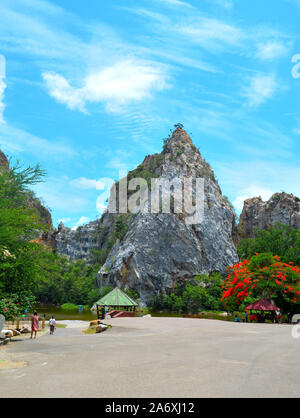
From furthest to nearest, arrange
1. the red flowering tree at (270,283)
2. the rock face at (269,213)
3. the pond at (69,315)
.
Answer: the rock face at (269,213)
the pond at (69,315)
the red flowering tree at (270,283)

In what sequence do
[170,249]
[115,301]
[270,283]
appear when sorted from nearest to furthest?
[270,283], [115,301], [170,249]

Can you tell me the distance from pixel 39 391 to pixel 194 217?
75685 millimetres

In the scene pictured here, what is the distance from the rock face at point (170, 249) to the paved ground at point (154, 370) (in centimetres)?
5993

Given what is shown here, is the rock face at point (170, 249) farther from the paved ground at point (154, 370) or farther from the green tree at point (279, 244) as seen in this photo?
the paved ground at point (154, 370)

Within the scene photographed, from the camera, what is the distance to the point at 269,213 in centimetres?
10219

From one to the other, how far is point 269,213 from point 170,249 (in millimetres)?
36051

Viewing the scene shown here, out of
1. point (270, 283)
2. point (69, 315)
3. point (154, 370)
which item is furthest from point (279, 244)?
point (154, 370)

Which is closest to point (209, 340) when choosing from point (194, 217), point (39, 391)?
point (39, 391)

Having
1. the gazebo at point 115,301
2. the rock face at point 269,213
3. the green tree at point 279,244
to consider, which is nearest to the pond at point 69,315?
the gazebo at point 115,301

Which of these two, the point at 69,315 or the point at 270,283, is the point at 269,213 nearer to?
the point at 69,315

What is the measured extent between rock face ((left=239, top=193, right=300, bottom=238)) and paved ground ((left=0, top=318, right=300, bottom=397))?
86.5 meters

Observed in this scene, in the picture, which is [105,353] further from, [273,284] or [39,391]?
[273,284]

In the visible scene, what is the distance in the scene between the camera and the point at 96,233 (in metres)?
118

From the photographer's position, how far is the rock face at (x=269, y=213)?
97.7 meters
